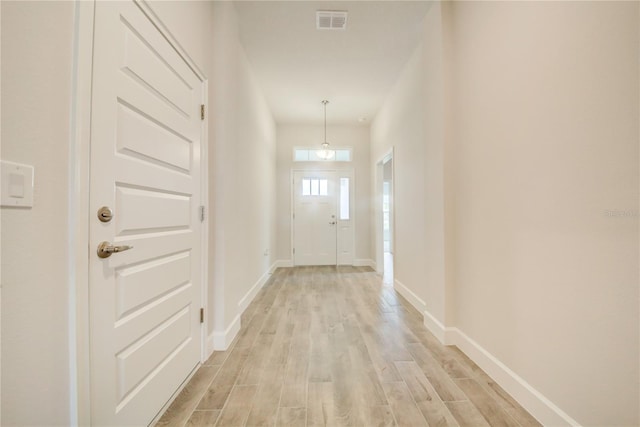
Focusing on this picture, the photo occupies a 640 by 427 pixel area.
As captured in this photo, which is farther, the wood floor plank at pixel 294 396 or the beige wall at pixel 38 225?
the wood floor plank at pixel 294 396

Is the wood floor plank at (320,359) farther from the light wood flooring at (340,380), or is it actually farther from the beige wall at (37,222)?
the beige wall at (37,222)

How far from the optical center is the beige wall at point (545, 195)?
1006 millimetres

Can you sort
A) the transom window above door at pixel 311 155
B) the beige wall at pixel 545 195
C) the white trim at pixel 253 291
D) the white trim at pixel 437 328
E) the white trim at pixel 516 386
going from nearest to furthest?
the beige wall at pixel 545 195 < the white trim at pixel 516 386 < the white trim at pixel 437 328 < the white trim at pixel 253 291 < the transom window above door at pixel 311 155

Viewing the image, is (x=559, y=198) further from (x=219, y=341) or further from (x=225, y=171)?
(x=219, y=341)

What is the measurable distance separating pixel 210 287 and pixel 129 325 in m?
0.79

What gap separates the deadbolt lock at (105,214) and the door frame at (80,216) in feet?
0.15

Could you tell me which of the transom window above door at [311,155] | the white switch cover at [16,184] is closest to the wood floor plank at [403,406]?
the white switch cover at [16,184]

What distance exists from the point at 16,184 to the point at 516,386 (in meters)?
2.33

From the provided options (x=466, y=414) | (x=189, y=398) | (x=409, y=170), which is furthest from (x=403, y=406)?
(x=409, y=170)

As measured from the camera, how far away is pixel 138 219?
119 cm

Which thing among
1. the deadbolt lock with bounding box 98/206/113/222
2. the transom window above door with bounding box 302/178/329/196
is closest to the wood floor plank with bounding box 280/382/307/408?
the deadbolt lock with bounding box 98/206/113/222

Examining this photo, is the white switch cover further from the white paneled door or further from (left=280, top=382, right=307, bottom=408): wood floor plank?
(left=280, top=382, right=307, bottom=408): wood floor plank

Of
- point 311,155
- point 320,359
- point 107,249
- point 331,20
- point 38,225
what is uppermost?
point 331,20

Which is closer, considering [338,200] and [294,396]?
[294,396]
